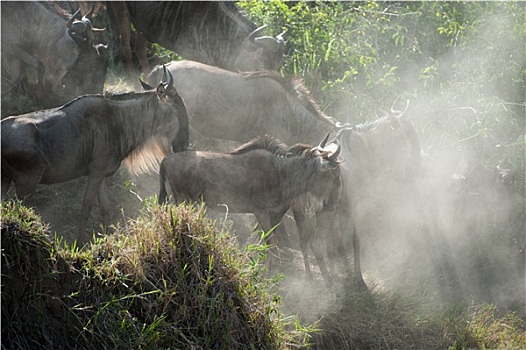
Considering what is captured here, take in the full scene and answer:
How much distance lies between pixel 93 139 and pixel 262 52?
3.64 metres

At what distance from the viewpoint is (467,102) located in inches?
442

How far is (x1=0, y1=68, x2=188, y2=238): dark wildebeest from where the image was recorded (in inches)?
305

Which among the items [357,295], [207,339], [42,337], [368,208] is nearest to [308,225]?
[368,208]

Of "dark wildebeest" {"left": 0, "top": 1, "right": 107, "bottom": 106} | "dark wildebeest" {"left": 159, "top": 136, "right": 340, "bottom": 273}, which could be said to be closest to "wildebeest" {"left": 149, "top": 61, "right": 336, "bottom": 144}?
"dark wildebeest" {"left": 0, "top": 1, "right": 107, "bottom": 106}

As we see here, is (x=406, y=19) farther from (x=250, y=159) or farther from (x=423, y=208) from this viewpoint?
(x=250, y=159)

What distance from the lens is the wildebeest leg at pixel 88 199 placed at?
27.1ft

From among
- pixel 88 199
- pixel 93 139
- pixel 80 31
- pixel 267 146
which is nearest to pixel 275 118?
pixel 267 146

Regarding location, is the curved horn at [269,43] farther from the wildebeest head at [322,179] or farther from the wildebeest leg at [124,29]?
the wildebeest head at [322,179]

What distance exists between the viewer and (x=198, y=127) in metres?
9.91

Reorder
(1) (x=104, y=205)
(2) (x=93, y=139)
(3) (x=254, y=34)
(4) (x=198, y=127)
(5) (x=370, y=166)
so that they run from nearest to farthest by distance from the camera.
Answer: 1. (2) (x=93, y=139)
2. (1) (x=104, y=205)
3. (5) (x=370, y=166)
4. (4) (x=198, y=127)
5. (3) (x=254, y=34)

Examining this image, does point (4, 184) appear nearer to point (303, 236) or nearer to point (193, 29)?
point (303, 236)

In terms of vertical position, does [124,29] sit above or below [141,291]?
below

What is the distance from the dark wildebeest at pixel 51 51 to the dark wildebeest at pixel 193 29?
4.20ft

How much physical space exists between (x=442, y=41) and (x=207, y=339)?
282 inches
